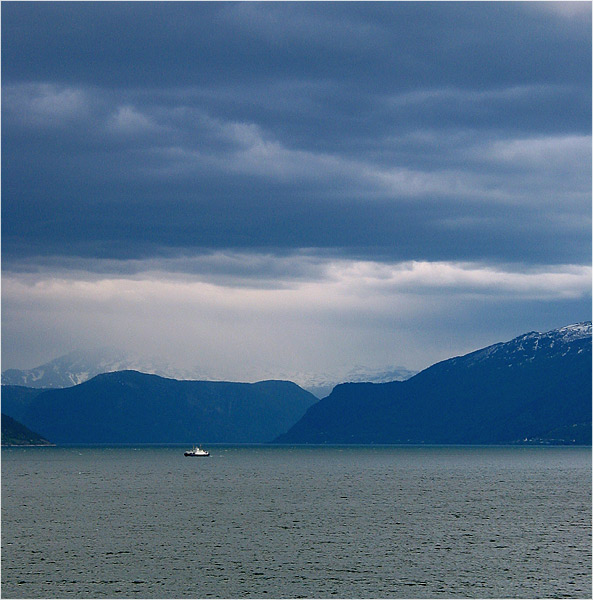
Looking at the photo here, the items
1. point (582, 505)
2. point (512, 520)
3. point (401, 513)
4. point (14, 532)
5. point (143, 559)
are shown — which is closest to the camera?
point (143, 559)

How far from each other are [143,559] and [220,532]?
27.1 m

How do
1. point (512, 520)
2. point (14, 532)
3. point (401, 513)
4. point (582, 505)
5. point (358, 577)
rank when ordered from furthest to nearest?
point (582, 505) < point (401, 513) < point (512, 520) < point (14, 532) < point (358, 577)

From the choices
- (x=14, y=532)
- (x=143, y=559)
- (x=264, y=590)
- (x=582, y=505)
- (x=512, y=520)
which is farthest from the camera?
(x=582, y=505)

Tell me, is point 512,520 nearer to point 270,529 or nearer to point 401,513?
point 401,513

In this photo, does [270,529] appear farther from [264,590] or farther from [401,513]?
[264,590]

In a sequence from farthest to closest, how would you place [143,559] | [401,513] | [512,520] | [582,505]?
[582,505]
[401,513]
[512,520]
[143,559]

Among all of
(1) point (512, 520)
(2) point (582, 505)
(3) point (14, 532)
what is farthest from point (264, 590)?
(2) point (582, 505)

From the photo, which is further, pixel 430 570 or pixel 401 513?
pixel 401 513

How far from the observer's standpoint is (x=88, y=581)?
312 ft

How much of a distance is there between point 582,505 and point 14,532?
10917cm

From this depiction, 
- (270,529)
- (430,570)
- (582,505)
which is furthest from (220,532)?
(582,505)

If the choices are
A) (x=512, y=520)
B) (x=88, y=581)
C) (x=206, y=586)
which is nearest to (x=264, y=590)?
(x=206, y=586)

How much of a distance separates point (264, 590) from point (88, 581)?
60.1 ft

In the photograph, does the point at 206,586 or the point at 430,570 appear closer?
the point at 206,586
